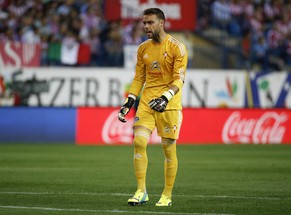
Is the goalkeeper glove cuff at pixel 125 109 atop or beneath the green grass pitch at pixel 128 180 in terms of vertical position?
atop

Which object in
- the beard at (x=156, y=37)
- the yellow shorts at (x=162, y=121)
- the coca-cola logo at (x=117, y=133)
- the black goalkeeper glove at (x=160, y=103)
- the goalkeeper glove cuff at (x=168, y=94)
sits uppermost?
the beard at (x=156, y=37)

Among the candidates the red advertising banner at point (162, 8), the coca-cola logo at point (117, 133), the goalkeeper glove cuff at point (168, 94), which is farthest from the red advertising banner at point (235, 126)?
the goalkeeper glove cuff at point (168, 94)

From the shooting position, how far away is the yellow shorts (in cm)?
1088

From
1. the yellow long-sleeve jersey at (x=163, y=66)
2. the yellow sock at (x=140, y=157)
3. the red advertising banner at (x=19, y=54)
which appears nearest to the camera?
the yellow sock at (x=140, y=157)

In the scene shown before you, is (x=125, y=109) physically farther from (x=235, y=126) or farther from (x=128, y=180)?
(x=235, y=126)

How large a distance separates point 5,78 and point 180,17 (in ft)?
18.9

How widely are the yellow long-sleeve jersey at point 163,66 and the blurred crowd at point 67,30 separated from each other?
579 inches

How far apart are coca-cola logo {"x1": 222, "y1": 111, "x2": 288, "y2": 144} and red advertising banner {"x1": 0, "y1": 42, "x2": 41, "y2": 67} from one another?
6232 mm

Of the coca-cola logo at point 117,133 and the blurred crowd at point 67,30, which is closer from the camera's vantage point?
the coca-cola logo at point 117,133

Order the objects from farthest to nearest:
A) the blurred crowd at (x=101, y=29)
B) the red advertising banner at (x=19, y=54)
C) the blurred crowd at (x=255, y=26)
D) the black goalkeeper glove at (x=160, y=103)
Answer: the blurred crowd at (x=255, y=26)
the blurred crowd at (x=101, y=29)
the red advertising banner at (x=19, y=54)
the black goalkeeper glove at (x=160, y=103)

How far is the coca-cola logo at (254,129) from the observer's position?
25812 millimetres

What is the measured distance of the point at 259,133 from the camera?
25.9 m

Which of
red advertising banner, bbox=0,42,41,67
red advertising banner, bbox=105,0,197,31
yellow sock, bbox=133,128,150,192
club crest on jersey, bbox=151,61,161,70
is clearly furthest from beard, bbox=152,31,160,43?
red advertising banner, bbox=105,0,197,31

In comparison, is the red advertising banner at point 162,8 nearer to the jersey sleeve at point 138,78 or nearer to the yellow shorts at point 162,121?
the jersey sleeve at point 138,78
